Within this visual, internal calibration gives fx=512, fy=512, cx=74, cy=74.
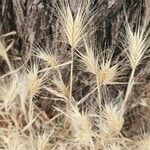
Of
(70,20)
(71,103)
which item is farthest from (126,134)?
(70,20)

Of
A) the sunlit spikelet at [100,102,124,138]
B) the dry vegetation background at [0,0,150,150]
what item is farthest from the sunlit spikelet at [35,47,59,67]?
the sunlit spikelet at [100,102,124,138]

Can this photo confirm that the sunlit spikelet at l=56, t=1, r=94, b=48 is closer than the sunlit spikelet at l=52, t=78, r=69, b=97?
Yes

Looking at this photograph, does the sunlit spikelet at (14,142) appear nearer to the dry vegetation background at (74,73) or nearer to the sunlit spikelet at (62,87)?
the dry vegetation background at (74,73)

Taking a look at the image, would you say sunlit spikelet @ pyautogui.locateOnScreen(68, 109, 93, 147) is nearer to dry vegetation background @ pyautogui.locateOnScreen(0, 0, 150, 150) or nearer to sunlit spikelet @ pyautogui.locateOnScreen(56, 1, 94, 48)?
dry vegetation background @ pyautogui.locateOnScreen(0, 0, 150, 150)

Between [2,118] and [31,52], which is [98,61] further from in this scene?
[2,118]

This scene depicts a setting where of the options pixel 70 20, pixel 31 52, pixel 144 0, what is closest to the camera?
pixel 70 20

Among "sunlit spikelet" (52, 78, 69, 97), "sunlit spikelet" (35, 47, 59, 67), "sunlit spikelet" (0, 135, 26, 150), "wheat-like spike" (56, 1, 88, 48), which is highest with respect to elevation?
"wheat-like spike" (56, 1, 88, 48)

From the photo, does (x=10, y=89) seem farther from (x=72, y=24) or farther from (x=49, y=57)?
(x=72, y=24)
